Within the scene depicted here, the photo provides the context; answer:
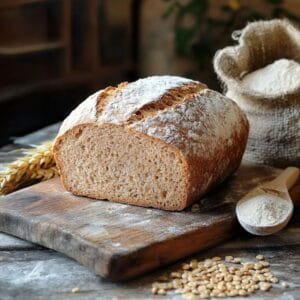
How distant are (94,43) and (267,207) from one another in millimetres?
2228

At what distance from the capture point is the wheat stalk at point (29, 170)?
1.42 meters

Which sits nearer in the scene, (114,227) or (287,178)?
(114,227)

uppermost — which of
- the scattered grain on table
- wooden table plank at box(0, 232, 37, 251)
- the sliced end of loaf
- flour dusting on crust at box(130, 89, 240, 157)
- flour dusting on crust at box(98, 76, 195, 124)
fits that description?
flour dusting on crust at box(98, 76, 195, 124)

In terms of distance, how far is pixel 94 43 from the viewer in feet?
10.9

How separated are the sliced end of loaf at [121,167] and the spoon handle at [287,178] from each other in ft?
0.70

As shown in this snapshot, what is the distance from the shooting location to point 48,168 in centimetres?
147

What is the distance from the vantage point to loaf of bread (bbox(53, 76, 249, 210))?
48.9 inches

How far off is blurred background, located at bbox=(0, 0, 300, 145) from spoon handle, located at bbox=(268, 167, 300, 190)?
169 centimetres

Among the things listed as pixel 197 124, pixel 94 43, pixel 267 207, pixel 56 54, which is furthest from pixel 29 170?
pixel 94 43

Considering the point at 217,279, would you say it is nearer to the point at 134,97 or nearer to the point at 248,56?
the point at 134,97

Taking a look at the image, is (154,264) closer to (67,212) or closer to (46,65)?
(67,212)

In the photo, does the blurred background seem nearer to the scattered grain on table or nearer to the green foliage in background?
the green foliage in background

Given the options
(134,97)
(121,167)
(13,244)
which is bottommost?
(13,244)

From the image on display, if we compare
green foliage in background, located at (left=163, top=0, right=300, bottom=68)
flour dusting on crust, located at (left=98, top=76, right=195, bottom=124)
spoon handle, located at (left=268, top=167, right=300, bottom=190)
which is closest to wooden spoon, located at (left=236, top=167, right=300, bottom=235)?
spoon handle, located at (left=268, top=167, right=300, bottom=190)
